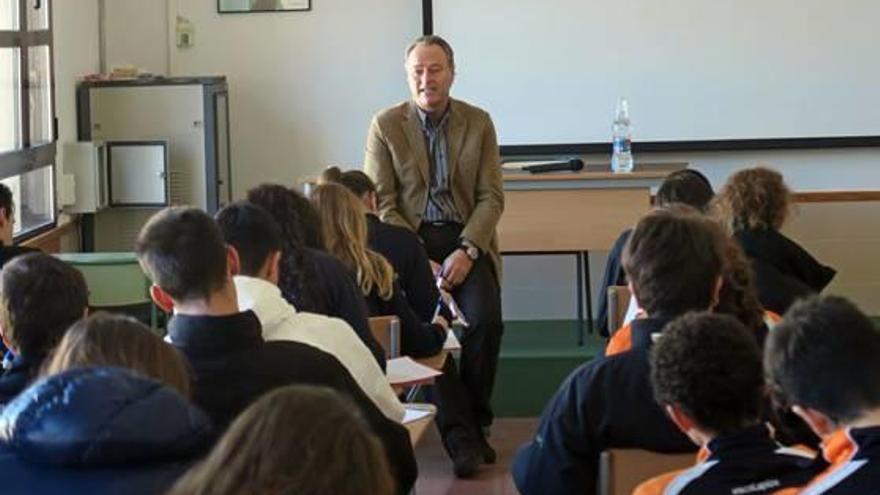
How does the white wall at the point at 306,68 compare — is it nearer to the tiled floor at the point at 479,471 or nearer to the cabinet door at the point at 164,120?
the cabinet door at the point at 164,120

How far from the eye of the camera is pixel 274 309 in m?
2.74

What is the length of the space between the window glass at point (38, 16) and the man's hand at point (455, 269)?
252 cm

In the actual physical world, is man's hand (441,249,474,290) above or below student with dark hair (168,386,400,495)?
below

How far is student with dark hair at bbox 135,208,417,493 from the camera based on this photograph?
2352 mm

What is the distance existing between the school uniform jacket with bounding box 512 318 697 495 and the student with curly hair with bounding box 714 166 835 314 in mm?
1476

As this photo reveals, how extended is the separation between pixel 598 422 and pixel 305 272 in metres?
1.02

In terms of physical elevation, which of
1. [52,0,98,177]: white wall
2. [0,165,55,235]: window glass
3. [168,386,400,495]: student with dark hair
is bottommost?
[168,386,400,495]: student with dark hair

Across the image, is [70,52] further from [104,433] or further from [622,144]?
[104,433]

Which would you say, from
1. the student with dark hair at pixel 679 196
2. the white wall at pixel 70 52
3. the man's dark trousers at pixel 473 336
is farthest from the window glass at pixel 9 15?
the student with dark hair at pixel 679 196

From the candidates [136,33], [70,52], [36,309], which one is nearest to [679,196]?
[36,309]

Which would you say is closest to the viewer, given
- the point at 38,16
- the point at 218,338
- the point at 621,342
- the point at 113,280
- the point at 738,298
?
the point at 218,338

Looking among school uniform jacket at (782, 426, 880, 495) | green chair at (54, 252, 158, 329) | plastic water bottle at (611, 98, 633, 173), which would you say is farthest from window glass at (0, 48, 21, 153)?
school uniform jacket at (782, 426, 880, 495)

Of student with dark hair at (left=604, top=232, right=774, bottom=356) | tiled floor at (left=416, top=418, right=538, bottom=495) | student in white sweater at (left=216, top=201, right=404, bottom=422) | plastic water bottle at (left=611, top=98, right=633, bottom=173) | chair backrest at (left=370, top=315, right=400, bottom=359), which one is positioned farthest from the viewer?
plastic water bottle at (left=611, top=98, right=633, bottom=173)

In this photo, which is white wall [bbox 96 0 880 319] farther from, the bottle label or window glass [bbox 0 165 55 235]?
window glass [bbox 0 165 55 235]
